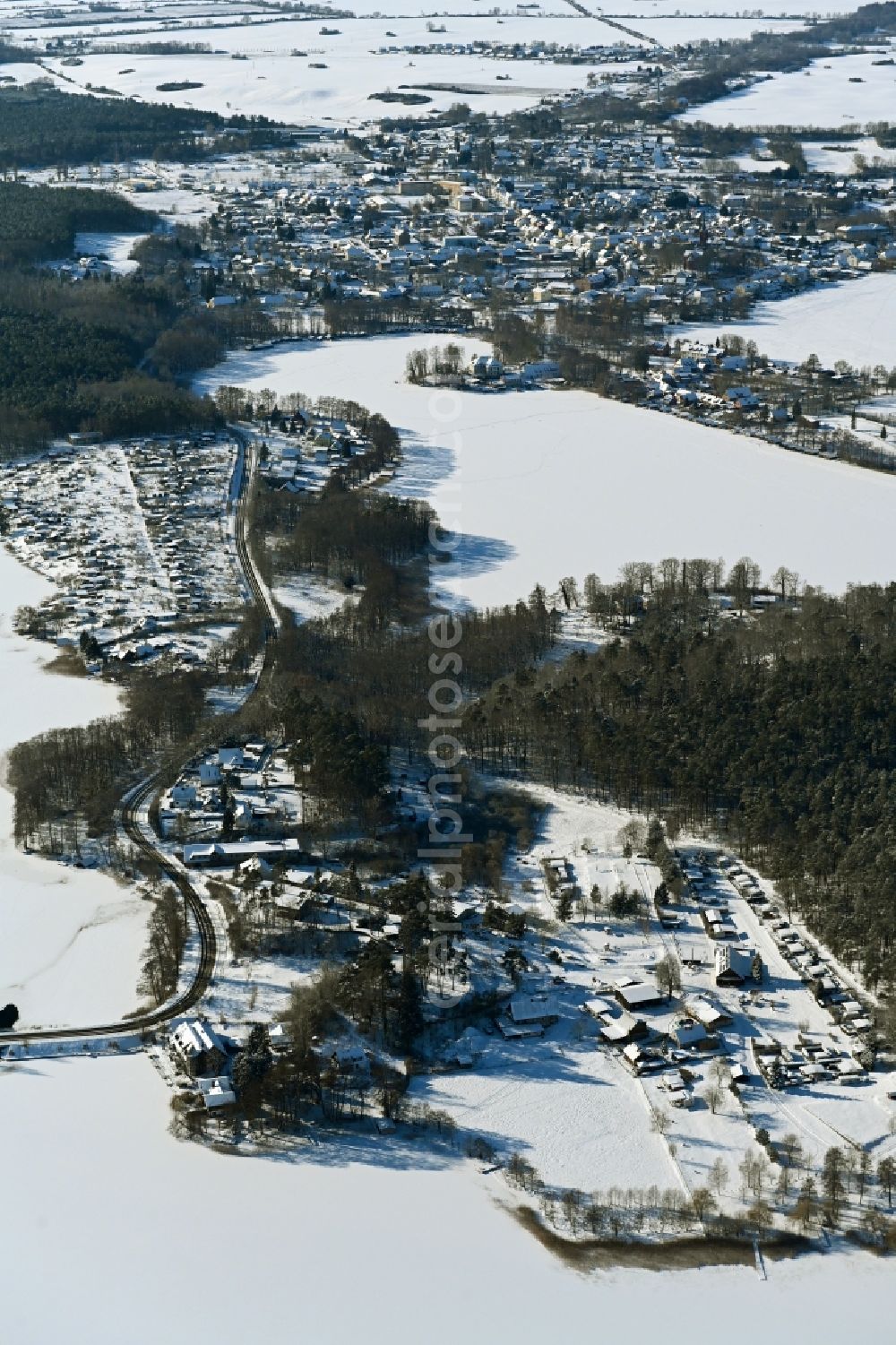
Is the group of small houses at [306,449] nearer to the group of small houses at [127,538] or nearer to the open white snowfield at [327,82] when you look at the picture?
the group of small houses at [127,538]

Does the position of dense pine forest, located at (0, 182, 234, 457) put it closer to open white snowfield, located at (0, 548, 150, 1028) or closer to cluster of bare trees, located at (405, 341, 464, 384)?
cluster of bare trees, located at (405, 341, 464, 384)

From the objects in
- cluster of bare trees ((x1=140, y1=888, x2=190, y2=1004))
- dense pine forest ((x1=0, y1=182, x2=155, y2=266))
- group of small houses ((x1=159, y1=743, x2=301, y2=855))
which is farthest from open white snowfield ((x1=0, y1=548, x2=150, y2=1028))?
dense pine forest ((x1=0, y1=182, x2=155, y2=266))

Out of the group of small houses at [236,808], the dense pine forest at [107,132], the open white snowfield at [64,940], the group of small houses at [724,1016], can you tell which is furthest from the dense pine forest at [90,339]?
the group of small houses at [724,1016]

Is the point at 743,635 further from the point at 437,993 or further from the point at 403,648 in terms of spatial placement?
the point at 437,993

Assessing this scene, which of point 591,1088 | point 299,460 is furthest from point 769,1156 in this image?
point 299,460

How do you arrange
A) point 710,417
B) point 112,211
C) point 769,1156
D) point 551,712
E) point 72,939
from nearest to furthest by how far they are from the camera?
point 769,1156, point 72,939, point 551,712, point 710,417, point 112,211

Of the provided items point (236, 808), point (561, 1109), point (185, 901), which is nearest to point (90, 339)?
point (236, 808)
